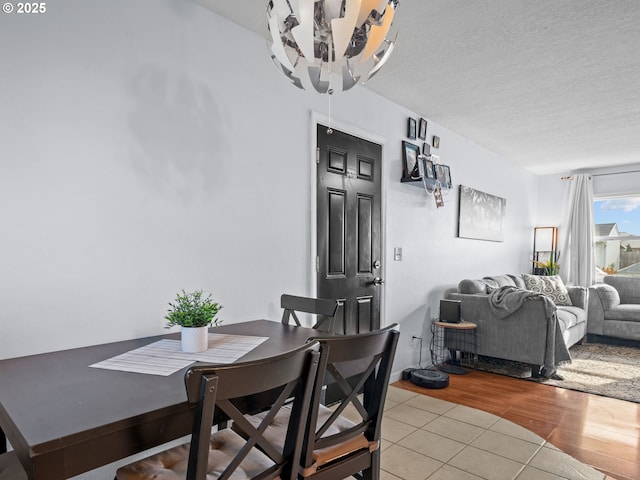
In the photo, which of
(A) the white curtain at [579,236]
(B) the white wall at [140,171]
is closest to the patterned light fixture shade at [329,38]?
Answer: (B) the white wall at [140,171]

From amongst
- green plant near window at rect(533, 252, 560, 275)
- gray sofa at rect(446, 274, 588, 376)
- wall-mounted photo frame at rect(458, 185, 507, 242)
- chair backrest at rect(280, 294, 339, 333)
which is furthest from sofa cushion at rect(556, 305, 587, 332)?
chair backrest at rect(280, 294, 339, 333)

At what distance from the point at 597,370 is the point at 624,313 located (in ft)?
4.78

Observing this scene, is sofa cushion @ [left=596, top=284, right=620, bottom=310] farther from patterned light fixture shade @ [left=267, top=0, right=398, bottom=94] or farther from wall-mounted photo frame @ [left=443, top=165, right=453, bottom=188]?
patterned light fixture shade @ [left=267, top=0, right=398, bottom=94]

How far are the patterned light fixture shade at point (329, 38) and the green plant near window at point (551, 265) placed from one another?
562 centimetres

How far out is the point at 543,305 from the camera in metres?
3.65

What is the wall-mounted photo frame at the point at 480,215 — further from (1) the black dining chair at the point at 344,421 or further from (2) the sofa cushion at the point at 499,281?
(1) the black dining chair at the point at 344,421

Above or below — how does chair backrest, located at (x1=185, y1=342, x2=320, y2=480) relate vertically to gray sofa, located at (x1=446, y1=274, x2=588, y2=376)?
above

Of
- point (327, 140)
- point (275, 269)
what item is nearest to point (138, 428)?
point (275, 269)

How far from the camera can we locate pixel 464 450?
2.35 m

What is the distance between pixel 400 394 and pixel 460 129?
2832 mm

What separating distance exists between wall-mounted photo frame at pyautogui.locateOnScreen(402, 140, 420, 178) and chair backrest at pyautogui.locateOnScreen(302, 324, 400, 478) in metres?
2.52

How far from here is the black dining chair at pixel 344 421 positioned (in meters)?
1.18

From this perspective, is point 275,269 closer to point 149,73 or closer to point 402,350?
point 149,73

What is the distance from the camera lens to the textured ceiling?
7.31 ft
